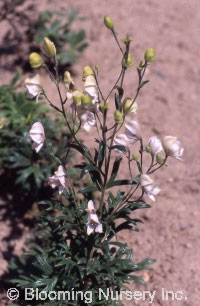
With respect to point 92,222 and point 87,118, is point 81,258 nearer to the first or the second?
point 92,222

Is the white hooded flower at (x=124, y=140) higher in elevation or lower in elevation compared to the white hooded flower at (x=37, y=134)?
lower

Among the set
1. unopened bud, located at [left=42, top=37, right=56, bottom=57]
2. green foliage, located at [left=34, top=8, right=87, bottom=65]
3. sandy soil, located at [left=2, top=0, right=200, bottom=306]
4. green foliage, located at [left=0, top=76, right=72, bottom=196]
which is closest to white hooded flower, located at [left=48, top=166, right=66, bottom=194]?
unopened bud, located at [left=42, top=37, right=56, bottom=57]

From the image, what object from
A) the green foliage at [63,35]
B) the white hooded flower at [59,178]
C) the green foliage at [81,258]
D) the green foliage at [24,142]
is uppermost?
the green foliage at [63,35]

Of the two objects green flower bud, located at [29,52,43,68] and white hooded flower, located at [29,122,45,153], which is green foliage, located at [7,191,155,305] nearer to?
white hooded flower, located at [29,122,45,153]

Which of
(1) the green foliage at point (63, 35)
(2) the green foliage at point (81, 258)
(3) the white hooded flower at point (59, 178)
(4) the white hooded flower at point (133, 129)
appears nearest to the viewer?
(4) the white hooded flower at point (133, 129)

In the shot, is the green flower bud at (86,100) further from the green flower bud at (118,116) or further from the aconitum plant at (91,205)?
the green flower bud at (118,116)

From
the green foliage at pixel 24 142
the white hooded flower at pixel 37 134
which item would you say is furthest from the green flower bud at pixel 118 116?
the green foliage at pixel 24 142
